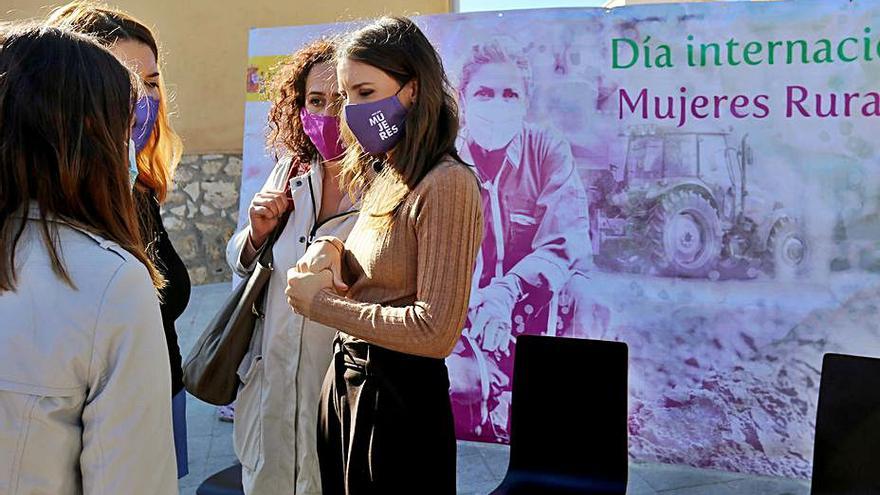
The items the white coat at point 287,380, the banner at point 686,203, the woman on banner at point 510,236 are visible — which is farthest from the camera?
the woman on banner at point 510,236

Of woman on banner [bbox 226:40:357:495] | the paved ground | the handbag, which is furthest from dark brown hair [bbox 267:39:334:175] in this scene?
the paved ground

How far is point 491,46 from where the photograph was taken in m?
3.50

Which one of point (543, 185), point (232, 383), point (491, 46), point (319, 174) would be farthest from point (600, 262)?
point (232, 383)

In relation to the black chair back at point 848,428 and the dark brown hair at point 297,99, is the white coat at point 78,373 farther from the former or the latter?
the black chair back at point 848,428

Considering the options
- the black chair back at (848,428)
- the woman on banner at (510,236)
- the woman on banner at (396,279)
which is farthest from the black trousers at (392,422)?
the woman on banner at (510,236)

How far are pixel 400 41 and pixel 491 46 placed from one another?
5.61 feet

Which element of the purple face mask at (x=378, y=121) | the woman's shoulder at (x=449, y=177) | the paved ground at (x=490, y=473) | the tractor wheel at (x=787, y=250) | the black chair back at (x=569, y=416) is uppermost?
the purple face mask at (x=378, y=121)

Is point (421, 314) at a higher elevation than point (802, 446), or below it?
higher

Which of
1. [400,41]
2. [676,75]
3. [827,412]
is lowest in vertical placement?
[827,412]

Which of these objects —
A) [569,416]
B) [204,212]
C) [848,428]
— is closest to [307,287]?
[569,416]

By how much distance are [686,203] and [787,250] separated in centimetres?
42

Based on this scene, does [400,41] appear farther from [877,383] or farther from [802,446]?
[802,446]

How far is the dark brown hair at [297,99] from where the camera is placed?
2.46 meters

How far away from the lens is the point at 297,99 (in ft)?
8.19
